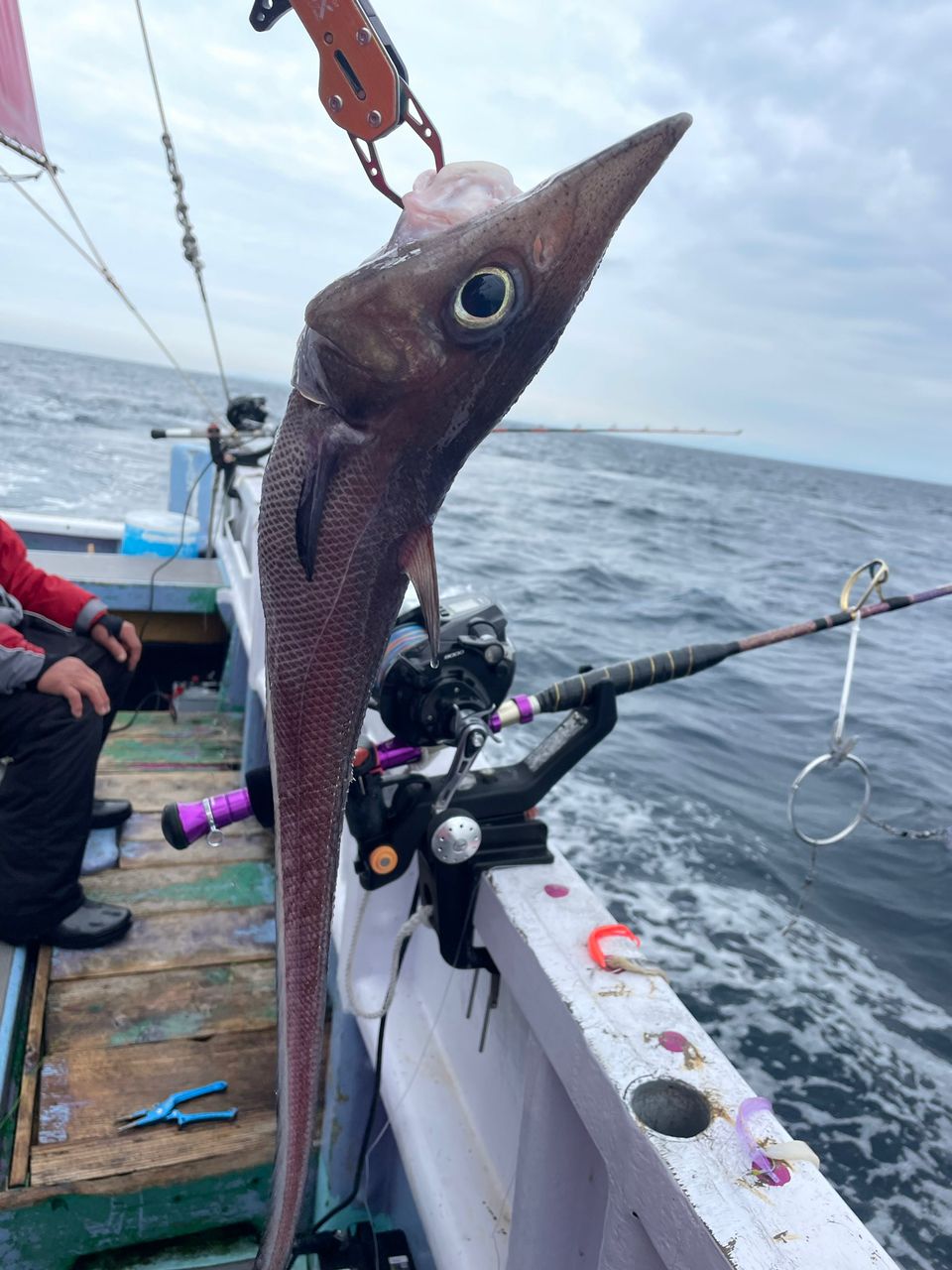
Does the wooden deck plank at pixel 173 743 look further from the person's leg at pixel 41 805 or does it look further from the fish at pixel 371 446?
the fish at pixel 371 446

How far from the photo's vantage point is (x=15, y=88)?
157 inches

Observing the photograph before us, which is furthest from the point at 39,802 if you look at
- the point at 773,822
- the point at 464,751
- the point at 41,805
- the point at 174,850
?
the point at 773,822

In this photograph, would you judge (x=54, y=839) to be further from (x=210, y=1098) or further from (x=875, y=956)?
(x=875, y=956)

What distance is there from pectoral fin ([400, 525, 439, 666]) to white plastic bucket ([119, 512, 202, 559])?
5308mm

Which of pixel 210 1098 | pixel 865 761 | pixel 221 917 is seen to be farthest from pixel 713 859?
pixel 210 1098

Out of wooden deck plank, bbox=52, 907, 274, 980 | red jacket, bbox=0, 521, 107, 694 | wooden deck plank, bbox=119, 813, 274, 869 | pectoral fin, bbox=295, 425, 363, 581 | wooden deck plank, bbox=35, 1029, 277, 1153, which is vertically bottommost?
wooden deck plank, bbox=35, 1029, 277, 1153

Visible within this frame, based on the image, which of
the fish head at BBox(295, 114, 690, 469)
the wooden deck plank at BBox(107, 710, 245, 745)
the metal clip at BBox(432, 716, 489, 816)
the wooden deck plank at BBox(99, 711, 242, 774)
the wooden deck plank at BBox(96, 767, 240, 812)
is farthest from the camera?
the wooden deck plank at BBox(107, 710, 245, 745)

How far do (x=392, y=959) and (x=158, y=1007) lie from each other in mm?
1168

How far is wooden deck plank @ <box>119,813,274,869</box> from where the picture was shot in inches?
141

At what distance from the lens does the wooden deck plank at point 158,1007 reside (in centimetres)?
269

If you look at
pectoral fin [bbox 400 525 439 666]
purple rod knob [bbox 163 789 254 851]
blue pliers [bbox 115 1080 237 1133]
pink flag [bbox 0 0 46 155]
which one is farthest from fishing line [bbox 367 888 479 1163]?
pink flag [bbox 0 0 46 155]

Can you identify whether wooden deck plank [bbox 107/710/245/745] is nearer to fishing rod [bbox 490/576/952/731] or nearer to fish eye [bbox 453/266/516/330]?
Answer: fishing rod [bbox 490/576/952/731]

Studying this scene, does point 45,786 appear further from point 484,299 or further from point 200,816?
point 484,299

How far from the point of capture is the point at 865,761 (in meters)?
8.05
